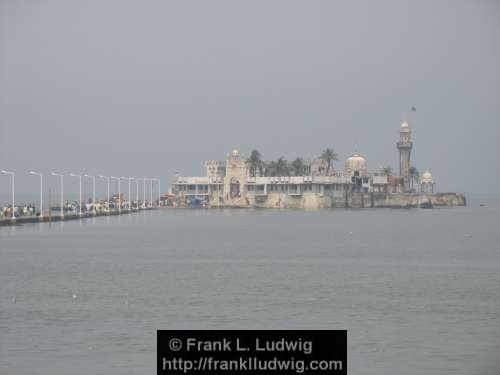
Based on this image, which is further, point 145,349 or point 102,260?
point 102,260

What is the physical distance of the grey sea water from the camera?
3503 centimetres

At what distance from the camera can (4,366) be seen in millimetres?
33156

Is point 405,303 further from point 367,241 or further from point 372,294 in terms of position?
point 367,241

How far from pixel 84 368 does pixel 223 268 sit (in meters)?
35.0

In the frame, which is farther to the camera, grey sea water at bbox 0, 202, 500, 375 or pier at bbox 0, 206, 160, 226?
pier at bbox 0, 206, 160, 226

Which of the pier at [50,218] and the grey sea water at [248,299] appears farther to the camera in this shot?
the pier at [50,218]

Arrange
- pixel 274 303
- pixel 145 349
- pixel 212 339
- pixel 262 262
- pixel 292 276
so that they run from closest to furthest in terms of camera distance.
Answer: pixel 212 339, pixel 145 349, pixel 274 303, pixel 292 276, pixel 262 262

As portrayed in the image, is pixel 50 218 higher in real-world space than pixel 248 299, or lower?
higher

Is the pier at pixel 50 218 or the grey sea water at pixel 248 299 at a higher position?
the pier at pixel 50 218

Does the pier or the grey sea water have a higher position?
the pier

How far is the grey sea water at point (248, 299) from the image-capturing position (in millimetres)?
35031

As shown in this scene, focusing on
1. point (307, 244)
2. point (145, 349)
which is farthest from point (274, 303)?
point (307, 244)

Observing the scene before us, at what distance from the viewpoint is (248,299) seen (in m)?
49.9

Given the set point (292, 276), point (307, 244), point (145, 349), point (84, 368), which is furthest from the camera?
point (307, 244)
